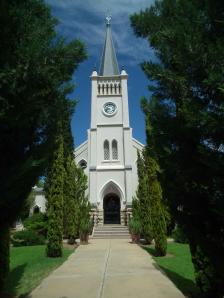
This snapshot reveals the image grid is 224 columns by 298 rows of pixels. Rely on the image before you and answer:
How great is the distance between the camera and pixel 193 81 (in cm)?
587

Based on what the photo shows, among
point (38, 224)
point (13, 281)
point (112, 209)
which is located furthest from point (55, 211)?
point (112, 209)

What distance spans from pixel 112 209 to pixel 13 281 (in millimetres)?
24803

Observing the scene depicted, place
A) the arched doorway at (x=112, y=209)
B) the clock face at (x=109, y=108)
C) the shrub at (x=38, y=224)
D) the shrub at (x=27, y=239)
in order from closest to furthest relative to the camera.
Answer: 1. the shrub at (x=27, y=239)
2. the shrub at (x=38, y=224)
3. the arched doorway at (x=112, y=209)
4. the clock face at (x=109, y=108)

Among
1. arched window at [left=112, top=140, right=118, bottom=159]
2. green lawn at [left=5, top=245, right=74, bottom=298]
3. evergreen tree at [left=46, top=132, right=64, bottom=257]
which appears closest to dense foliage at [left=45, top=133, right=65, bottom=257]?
evergreen tree at [left=46, top=132, right=64, bottom=257]

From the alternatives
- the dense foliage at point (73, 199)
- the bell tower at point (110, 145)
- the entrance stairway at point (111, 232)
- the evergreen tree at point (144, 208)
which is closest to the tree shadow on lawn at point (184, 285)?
the evergreen tree at point (144, 208)

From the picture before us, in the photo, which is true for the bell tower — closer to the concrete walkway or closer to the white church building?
the white church building

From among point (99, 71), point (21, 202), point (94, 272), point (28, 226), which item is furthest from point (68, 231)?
point (99, 71)

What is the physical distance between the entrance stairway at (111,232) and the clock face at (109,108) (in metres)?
12.8

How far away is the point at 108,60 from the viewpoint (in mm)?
39000

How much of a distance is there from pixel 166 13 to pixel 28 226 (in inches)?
863

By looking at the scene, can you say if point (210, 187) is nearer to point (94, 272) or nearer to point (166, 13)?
point (166, 13)

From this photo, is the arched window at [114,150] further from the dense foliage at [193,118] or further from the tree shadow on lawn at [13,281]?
the dense foliage at [193,118]

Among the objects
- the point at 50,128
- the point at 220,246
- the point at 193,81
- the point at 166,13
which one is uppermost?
the point at 166,13

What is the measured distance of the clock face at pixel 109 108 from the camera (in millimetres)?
35156
